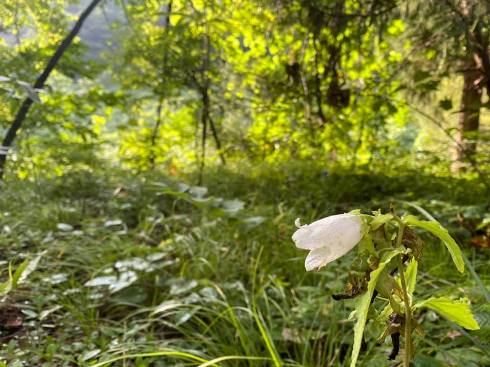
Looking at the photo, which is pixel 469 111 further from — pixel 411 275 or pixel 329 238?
pixel 329 238

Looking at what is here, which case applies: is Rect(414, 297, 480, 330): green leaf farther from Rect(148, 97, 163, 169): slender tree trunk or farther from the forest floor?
Rect(148, 97, 163, 169): slender tree trunk

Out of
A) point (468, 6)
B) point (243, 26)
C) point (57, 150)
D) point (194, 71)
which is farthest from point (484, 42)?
point (57, 150)

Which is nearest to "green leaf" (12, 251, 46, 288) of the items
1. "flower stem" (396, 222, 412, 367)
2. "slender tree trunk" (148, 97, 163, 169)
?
"flower stem" (396, 222, 412, 367)

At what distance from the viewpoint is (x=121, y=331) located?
1317 mm

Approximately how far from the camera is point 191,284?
155 centimetres

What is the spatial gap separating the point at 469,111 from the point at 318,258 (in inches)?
96.0

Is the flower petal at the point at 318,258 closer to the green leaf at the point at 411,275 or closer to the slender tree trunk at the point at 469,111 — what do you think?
the green leaf at the point at 411,275

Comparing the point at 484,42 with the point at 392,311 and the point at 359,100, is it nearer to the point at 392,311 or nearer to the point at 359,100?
the point at 359,100

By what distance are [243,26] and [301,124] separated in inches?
45.1

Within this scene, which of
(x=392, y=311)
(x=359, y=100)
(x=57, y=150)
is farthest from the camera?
(x=359, y=100)

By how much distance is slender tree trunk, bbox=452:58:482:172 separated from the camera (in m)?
2.30

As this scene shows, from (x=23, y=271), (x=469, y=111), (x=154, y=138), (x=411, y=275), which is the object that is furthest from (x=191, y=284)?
(x=154, y=138)

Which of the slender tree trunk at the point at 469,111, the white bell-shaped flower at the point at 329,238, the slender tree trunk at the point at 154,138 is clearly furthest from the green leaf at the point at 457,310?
the slender tree trunk at the point at 154,138

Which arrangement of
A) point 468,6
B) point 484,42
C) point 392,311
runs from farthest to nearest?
point 484,42
point 468,6
point 392,311
